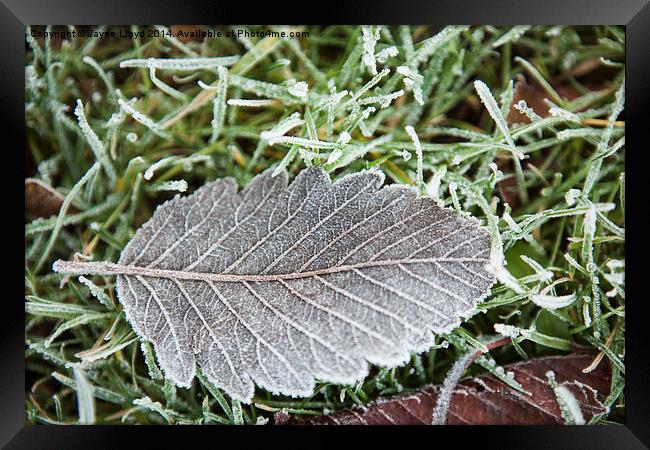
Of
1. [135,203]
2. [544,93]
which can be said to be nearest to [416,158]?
[544,93]

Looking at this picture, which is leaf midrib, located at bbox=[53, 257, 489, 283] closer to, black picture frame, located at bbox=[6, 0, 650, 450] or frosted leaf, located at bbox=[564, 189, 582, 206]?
black picture frame, located at bbox=[6, 0, 650, 450]

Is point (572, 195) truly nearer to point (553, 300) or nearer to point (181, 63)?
point (553, 300)
